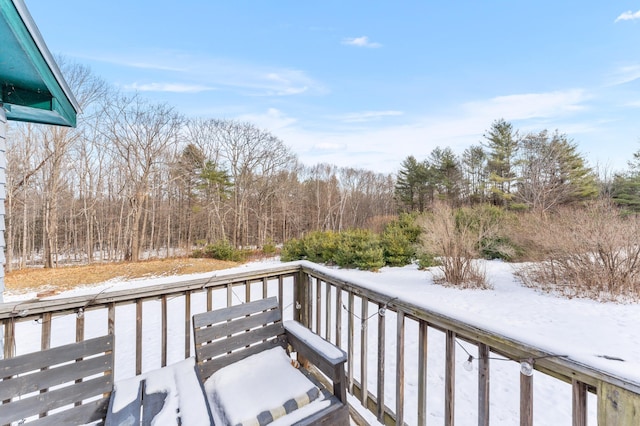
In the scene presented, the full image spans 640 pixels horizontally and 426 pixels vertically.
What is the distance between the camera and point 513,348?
93 centimetres

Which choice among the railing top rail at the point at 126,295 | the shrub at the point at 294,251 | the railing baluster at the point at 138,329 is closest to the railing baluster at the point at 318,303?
the railing top rail at the point at 126,295

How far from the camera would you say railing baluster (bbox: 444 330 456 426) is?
117 centimetres

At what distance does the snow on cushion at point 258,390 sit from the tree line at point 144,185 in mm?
13255

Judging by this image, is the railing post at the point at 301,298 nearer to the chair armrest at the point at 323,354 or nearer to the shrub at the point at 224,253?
the chair armrest at the point at 323,354

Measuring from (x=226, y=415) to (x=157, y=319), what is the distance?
4487 millimetres

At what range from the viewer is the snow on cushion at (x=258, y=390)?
3.97 feet

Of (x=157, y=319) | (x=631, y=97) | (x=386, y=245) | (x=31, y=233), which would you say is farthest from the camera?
(x=31, y=233)

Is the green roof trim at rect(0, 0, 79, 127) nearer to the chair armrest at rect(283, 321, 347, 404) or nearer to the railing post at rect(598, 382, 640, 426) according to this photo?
the chair armrest at rect(283, 321, 347, 404)

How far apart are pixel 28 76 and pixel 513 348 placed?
331 centimetres

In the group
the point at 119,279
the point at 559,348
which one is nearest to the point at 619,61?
the point at 559,348

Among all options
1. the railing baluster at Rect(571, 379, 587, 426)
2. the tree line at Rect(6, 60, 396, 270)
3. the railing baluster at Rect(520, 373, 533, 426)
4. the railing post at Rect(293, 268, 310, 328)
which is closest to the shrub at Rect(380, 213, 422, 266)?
the railing post at Rect(293, 268, 310, 328)

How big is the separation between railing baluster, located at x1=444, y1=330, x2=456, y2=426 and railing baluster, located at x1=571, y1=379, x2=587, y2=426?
413 millimetres

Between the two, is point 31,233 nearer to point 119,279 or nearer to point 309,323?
point 119,279

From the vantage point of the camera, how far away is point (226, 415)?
3.96 ft
